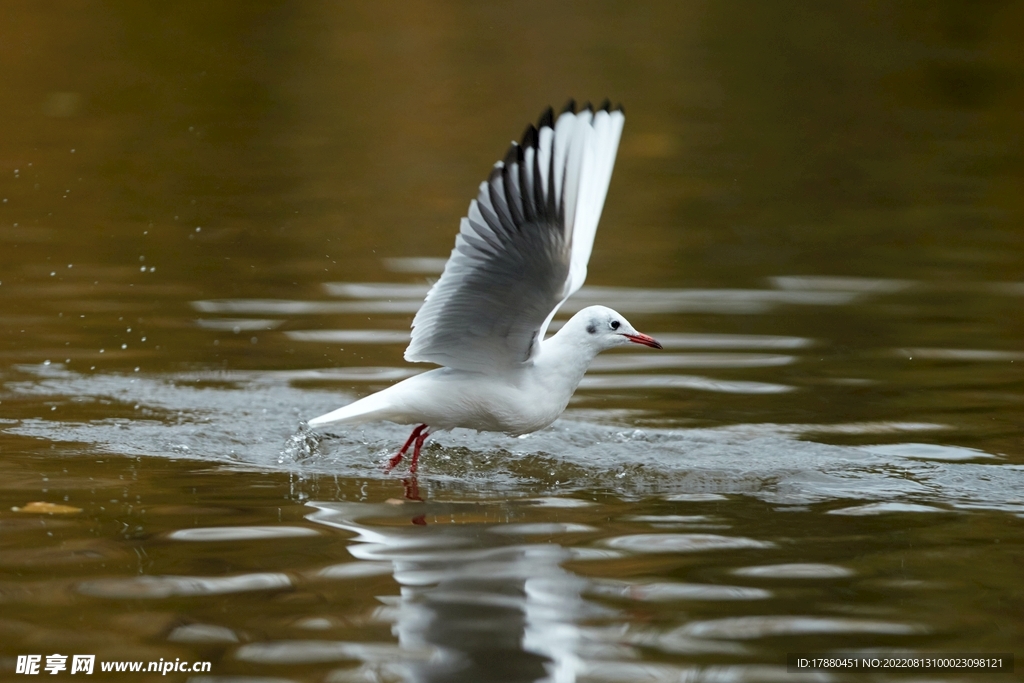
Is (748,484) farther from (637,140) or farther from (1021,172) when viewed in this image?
(637,140)

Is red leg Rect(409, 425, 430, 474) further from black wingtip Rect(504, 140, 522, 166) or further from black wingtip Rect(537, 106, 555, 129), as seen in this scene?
black wingtip Rect(537, 106, 555, 129)

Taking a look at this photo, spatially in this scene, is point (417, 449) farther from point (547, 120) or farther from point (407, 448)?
point (547, 120)

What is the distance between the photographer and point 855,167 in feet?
53.1

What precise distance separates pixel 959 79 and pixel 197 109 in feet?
39.3

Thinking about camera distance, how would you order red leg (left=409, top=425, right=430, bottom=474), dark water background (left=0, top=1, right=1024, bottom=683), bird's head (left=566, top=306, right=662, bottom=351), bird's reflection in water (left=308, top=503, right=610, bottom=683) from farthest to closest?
1. red leg (left=409, top=425, right=430, bottom=474)
2. bird's head (left=566, top=306, right=662, bottom=351)
3. dark water background (left=0, top=1, right=1024, bottom=683)
4. bird's reflection in water (left=308, top=503, right=610, bottom=683)

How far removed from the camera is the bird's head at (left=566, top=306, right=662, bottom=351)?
625 cm

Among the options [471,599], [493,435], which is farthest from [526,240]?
[493,435]

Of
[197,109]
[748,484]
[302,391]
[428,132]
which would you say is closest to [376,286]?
[302,391]

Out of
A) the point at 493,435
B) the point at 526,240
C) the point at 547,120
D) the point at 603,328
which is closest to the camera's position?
the point at 547,120

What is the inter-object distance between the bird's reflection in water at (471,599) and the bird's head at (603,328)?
108 centimetres

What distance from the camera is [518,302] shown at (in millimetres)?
5793

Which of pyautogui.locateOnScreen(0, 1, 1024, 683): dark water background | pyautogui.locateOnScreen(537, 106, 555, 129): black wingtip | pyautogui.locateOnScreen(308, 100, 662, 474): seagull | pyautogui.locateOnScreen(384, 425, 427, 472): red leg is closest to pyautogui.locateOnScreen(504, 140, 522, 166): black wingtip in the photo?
pyautogui.locateOnScreen(308, 100, 662, 474): seagull

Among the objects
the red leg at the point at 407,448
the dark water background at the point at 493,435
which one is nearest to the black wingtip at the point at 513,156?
the dark water background at the point at 493,435

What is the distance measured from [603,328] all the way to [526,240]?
965mm
